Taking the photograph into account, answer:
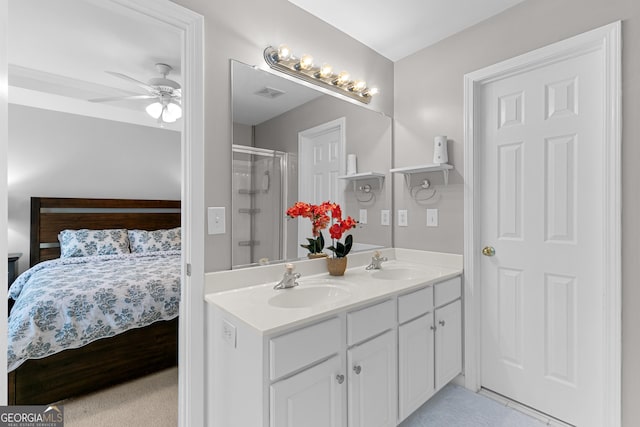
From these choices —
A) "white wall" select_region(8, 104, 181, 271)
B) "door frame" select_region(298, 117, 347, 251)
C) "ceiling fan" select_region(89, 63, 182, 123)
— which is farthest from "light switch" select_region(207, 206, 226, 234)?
"white wall" select_region(8, 104, 181, 271)

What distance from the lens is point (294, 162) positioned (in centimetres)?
179

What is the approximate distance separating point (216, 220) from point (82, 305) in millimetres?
1288

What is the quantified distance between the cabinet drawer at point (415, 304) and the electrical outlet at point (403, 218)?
681 mm

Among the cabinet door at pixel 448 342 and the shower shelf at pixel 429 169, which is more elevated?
the shower shelf at pixel 429 169

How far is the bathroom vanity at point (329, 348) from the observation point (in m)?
1.04

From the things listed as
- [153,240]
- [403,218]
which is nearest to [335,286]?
[403,218]

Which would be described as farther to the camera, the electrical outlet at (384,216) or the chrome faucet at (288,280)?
the electrical outlet at (384,216)

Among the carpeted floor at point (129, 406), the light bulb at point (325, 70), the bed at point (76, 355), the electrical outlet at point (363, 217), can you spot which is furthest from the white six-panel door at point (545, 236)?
the bed at point (76, 355)

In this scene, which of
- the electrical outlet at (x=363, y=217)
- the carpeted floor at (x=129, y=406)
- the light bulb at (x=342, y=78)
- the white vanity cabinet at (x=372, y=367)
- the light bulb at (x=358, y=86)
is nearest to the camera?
the white vanity cabinet at (x=372, y=367)

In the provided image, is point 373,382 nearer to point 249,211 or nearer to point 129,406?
point 249,211

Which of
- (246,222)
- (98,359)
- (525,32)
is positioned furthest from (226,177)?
(525,32)

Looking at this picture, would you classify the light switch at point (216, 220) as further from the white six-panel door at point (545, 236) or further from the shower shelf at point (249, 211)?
the white six-panel door at point (545, 236)

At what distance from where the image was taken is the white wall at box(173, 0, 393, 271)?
1415 mm

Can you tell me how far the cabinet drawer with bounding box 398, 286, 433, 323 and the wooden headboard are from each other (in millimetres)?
3725
